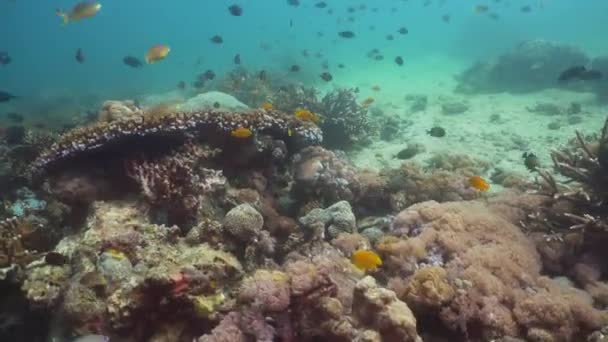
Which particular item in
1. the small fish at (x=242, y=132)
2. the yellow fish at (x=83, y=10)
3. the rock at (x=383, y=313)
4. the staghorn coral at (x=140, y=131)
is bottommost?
the rock at (x=383, y=313)

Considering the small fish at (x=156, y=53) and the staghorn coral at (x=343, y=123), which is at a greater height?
the small fish at (x=156, y=53)

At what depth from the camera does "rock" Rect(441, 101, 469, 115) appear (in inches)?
784

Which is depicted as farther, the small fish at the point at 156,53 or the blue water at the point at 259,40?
the blue water at the point at 259,40

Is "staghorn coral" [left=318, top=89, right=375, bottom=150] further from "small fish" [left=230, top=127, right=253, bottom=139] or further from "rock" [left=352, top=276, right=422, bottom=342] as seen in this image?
"rock" [left=352, top=276, right=422, bottom=342]

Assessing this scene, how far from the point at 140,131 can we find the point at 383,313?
4.67m

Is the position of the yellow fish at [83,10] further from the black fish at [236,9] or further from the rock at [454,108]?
the rock at [454,108]

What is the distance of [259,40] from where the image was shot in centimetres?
8406

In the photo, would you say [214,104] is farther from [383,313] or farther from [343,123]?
[383,313]

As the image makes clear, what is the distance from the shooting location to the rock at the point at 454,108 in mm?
19906

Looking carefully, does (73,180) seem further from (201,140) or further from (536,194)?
(536,194)

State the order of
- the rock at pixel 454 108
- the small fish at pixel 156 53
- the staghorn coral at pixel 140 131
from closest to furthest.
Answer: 1. the staghorn coral at pixel 140 131
2. the small fish at pixel 156 53
3. the rock at pixel 454 108

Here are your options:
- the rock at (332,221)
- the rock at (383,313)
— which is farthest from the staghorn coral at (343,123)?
the rock at (383,313)

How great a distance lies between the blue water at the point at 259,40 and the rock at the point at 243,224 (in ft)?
46.4

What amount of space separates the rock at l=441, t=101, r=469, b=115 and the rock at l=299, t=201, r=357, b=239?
590 inches
